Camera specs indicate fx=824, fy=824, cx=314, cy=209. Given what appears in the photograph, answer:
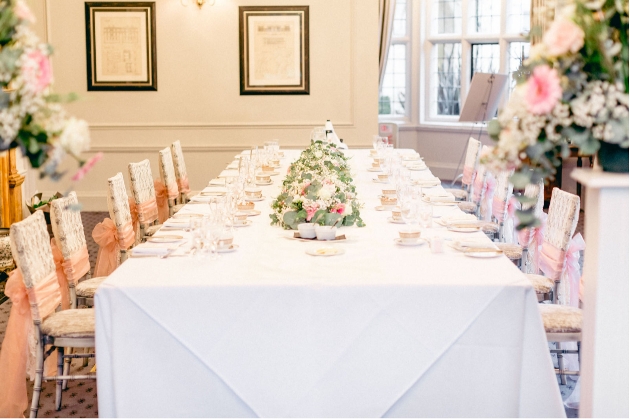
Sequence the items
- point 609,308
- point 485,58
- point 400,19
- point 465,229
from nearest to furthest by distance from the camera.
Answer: point 609,308
point 465,229
point 485,58
point 400,19

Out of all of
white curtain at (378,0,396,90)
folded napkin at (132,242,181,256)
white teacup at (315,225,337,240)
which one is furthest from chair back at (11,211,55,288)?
white curtain at (378,0,396,90)

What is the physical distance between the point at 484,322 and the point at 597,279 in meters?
0.75

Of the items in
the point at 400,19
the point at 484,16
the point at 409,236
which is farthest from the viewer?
the point at 400,19

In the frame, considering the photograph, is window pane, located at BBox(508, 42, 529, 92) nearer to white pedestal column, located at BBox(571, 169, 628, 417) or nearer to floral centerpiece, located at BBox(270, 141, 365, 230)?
floral centerpiece, located at BBox(270, 141, 365, 230)

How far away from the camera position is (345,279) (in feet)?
9.74

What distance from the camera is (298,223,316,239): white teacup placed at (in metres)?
3.69

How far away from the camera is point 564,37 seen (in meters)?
1.97

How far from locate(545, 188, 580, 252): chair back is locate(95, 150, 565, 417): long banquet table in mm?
1180

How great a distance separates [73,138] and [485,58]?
9608mm

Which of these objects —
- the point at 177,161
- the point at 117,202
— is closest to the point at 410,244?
the point at 117,202

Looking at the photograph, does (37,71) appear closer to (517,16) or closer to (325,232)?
(325,232)

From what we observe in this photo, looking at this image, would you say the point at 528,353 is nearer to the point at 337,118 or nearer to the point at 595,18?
the point at 595,18

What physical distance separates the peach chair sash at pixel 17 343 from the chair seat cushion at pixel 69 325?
43 mm

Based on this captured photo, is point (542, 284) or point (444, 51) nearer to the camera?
point (542, 284)
